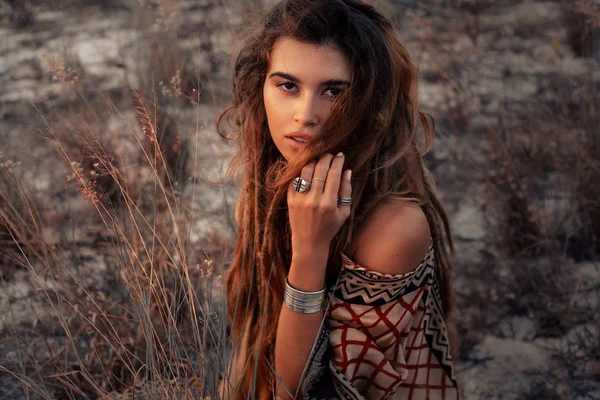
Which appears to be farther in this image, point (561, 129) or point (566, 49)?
point (566, 49)

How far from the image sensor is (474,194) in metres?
3.32

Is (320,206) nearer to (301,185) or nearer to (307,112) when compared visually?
(301,185)

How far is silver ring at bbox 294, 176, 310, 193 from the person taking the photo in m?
1.53

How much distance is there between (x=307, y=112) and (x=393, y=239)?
0.38m

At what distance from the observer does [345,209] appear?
1527 mm

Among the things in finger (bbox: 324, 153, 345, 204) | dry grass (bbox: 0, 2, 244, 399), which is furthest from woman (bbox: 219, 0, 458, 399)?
dry grass (bbox: 0, 2, 244, 399)

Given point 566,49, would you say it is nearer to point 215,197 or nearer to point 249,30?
point 215,197

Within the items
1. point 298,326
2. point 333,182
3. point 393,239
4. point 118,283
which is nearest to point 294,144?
point 333,182

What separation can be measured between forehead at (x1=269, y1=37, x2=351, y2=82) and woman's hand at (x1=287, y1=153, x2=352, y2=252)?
Result: 192 millimetres

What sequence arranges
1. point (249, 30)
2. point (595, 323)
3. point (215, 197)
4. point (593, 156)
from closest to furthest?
point (249, 30) → point (595, 323) → point (593, 156) → point (215, 197)

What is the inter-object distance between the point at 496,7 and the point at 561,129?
1834 mm

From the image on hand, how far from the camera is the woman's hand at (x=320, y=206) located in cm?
151

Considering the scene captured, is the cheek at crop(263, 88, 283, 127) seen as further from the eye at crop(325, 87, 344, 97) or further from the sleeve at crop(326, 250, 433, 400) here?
the sleeve at crop(326, 250, 433, 400)

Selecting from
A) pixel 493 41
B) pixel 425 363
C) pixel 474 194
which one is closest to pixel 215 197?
pixel 474 194
